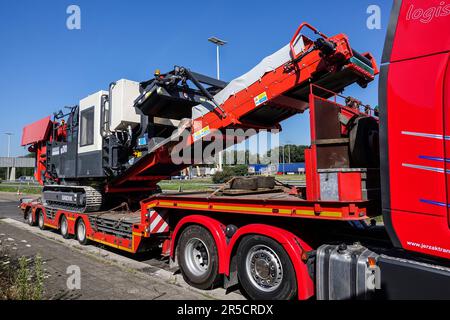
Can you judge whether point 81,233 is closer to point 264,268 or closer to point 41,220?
point 41,220

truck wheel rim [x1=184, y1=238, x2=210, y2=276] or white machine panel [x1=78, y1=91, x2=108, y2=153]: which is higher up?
white machine panel [x1=78, y1=91, x2=108, y2=153]

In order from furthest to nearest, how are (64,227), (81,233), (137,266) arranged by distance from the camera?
1. (64,227)
2. (81,233)
3. (137,266)

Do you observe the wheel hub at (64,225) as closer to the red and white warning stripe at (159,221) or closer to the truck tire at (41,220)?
the truck tire at (41,220)

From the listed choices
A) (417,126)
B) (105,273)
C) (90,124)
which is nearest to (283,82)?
(417,126)

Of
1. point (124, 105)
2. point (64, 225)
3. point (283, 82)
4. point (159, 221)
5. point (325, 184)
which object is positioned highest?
point (124, 105)

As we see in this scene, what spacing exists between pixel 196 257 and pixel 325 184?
108 inches

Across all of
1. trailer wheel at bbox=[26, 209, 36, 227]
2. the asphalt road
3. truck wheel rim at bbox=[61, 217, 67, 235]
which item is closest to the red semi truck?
the asphalt road

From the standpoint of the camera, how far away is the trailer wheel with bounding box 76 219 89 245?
8.62 meters

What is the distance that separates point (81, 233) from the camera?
879 cm

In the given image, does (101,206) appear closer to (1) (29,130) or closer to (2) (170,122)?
(2) (170,122)

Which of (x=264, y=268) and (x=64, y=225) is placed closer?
(x=264, y=268)

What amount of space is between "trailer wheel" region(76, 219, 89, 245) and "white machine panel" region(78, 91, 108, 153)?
193 centimetres

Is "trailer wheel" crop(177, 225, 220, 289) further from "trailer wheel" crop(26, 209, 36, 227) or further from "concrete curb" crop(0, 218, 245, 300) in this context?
"trailer wheel" crop(26, 209, 36, 227)

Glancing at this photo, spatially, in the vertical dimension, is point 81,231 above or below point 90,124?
below
